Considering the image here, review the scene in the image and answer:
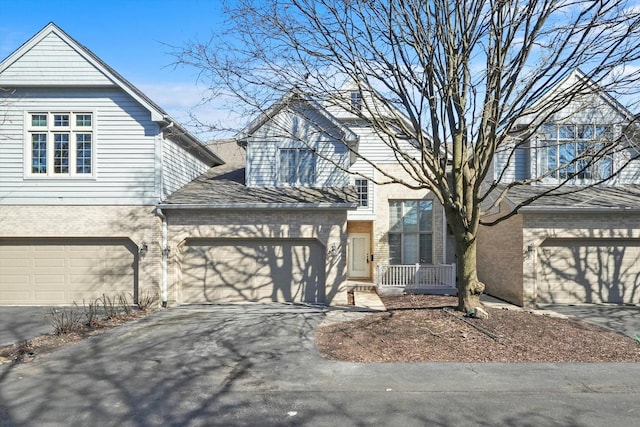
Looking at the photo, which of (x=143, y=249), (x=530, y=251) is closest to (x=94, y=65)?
(x=143, y=249)

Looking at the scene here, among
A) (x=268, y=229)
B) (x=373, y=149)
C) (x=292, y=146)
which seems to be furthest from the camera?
(x=373, y=149)

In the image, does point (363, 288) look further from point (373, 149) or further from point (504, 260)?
point (373, 149)

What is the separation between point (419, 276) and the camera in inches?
635

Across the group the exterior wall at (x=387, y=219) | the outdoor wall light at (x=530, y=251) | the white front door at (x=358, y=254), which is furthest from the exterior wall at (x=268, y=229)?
the white front door at (x=358, y=254)

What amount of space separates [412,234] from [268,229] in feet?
22.9

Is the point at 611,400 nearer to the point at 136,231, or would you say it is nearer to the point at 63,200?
the point at 136,231

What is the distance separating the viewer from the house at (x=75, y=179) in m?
13.4

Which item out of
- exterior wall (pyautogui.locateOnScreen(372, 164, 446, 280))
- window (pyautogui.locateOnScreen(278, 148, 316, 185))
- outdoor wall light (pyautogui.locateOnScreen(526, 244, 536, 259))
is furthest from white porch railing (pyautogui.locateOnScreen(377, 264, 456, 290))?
window (pyautogui.locateOnScreen(278, 148, 316, 185))

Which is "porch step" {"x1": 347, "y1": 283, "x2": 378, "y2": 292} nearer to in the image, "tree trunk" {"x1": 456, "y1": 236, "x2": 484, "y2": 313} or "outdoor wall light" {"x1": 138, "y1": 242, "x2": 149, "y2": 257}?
"tree trunk" {"x1": 456, "y1": 236, "x2": 484, "y2": 313}

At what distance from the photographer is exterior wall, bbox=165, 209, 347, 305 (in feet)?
44.7

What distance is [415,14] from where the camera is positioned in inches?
378

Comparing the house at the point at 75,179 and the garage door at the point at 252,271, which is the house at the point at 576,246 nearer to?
the garage door at the point at 252,271

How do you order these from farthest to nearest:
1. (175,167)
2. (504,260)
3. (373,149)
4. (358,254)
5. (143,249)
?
(358,254) → (373,149) → (504,260) → (175,167) → (143,249)

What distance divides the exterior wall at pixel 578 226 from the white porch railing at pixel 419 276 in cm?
307
